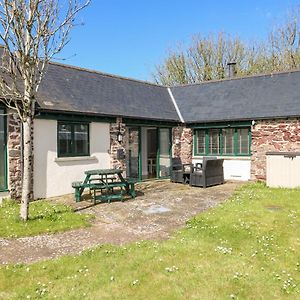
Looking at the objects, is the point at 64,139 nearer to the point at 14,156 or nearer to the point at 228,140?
the point at 14,156

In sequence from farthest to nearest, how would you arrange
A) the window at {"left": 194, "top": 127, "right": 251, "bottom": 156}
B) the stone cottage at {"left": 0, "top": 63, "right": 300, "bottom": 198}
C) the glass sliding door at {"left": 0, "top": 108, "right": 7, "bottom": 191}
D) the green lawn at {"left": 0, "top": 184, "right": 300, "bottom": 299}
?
the window at {"left": 194, "top": 127, "right": 251, "bottom": 156}, the stone cottage at {"left": 0, "top": 63, "right": 300, "bottom": 198}, the glass sliding door at {"left": 0, "top": 108, "right": 7, "bottom": 191}, the green lawn at {"left": 0, "top": 184, "right": 300, "bottom": 299}

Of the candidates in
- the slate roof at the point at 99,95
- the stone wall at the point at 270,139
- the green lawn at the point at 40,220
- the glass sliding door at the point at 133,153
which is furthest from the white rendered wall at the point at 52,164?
the stone wall at the point at 270,139

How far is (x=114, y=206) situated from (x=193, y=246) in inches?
161

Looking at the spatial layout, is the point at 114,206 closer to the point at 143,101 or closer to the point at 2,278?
the point at 2,278

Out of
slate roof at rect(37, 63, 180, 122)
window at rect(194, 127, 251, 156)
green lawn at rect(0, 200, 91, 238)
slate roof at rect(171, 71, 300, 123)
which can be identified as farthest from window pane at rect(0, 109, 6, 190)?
window at rect(194, 127, 251, 156)

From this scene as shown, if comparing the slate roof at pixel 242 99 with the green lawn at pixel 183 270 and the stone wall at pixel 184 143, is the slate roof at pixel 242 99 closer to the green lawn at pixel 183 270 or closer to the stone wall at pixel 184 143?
the stone wall at pixel 184 143

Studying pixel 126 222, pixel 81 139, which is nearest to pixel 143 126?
pixel 81 139

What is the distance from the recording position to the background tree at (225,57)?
1054 inches

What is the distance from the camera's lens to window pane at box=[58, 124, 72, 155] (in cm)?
1152

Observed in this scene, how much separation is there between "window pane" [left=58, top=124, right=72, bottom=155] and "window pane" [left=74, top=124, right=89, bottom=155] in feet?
0.90

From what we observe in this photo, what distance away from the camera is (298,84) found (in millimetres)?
15281

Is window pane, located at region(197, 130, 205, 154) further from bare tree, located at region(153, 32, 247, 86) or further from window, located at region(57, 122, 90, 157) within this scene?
bare tree, located at region(153, 32, 247, 86)

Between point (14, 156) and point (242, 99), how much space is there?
11.5 metres

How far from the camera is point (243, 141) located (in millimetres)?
15477
